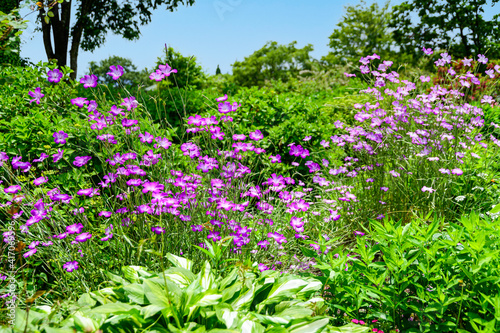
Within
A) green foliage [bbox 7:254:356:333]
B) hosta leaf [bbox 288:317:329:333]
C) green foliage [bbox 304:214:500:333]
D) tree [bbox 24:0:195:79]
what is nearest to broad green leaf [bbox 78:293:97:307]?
green foliage [bbox 7:254:356:333]

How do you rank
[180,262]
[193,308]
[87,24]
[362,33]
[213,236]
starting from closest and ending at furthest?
[193,308]
[180,262]
[213,236]
[87,24]
[362,33]

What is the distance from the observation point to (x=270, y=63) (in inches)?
1417

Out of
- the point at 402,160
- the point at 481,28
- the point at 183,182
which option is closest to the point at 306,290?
the point at 183,182

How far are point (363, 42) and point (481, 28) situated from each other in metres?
9.70

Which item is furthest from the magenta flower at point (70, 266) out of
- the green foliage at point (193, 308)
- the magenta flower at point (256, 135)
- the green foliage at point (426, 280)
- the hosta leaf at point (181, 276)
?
the magenta flower at point (256, 135)

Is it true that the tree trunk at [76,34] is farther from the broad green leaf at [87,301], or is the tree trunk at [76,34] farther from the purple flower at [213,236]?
the broad green leaf at [87,301]

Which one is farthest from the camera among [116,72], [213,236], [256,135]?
[256,135]

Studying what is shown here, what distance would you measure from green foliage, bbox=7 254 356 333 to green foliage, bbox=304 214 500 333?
0.60ft

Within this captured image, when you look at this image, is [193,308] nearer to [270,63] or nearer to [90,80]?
[90,80]

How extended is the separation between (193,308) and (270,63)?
35982mm

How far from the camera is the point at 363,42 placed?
3164 centimetres

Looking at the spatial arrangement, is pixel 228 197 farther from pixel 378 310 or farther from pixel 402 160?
pixel 402 160

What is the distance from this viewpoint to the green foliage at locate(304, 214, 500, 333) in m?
1.85

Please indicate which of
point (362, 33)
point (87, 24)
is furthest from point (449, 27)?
point (87, 24)
